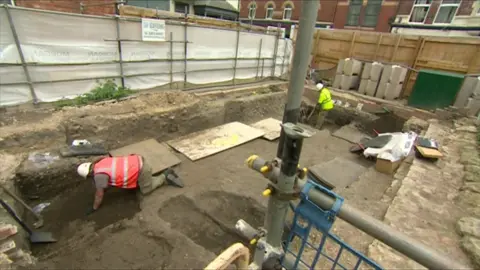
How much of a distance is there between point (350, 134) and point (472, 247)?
567 cm

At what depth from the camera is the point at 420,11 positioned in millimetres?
14703

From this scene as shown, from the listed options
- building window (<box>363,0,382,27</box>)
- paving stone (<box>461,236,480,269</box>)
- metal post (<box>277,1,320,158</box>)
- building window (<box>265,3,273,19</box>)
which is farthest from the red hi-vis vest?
building window (<box>265,3,273,19</box>)

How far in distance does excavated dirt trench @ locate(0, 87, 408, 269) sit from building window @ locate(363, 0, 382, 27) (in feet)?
59.0

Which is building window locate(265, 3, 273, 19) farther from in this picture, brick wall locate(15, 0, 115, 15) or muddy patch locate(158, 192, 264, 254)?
muddy patch locate(158, 192, 264, 254)

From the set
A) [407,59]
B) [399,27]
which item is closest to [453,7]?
[399,27]

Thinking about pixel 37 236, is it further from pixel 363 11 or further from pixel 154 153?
pixel 363 11

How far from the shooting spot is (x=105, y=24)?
549cm

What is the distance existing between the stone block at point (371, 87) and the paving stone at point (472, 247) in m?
8.91

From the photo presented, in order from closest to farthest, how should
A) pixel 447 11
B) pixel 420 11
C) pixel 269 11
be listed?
1. pixel 447 11
2. pixel 420 11
3. pixel 269 11

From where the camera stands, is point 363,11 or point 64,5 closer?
point 64,5

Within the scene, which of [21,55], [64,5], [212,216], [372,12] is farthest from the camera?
[372,12]

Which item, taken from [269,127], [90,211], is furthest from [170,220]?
[269,127]

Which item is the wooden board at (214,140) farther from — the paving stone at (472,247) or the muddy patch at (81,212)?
the paving stone at (472,247)

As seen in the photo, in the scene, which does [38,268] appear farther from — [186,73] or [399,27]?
[399,27]
